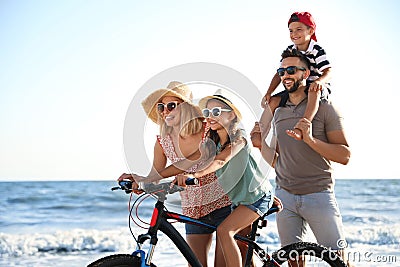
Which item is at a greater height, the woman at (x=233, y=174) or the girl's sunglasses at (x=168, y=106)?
the girl's sunglasses at (x=168, y=106)

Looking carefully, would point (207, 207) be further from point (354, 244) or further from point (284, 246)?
point (354, 244)

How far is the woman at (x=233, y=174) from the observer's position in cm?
318

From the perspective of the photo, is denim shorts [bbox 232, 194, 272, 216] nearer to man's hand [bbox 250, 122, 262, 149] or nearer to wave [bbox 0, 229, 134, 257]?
man's hand [bbox 250, 122, 262, 149]

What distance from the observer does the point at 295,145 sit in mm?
3408

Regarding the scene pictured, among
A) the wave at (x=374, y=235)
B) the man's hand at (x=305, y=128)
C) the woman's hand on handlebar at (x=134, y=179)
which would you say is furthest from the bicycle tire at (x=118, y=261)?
the wave at (x=374, y=235)

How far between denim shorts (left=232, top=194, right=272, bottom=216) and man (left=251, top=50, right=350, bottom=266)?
0.18m

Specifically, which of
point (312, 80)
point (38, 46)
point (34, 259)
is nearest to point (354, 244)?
point (34, 259)

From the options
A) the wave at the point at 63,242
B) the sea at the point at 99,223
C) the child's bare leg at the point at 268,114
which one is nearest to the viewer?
the child's bare leg at the point at 268,114

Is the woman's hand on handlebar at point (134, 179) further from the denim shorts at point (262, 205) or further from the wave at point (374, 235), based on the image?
the wave at point (374, 235)

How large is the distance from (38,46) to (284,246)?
49.6ft

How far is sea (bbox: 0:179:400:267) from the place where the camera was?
8.03 meters

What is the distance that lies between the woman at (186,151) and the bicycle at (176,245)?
166mm

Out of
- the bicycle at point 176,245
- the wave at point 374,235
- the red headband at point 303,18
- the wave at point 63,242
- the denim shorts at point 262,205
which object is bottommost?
Answer: the bicycle at point 176,245

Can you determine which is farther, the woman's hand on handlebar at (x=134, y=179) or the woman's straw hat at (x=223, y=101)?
the woman's straw hat at (x=223, y=101)
